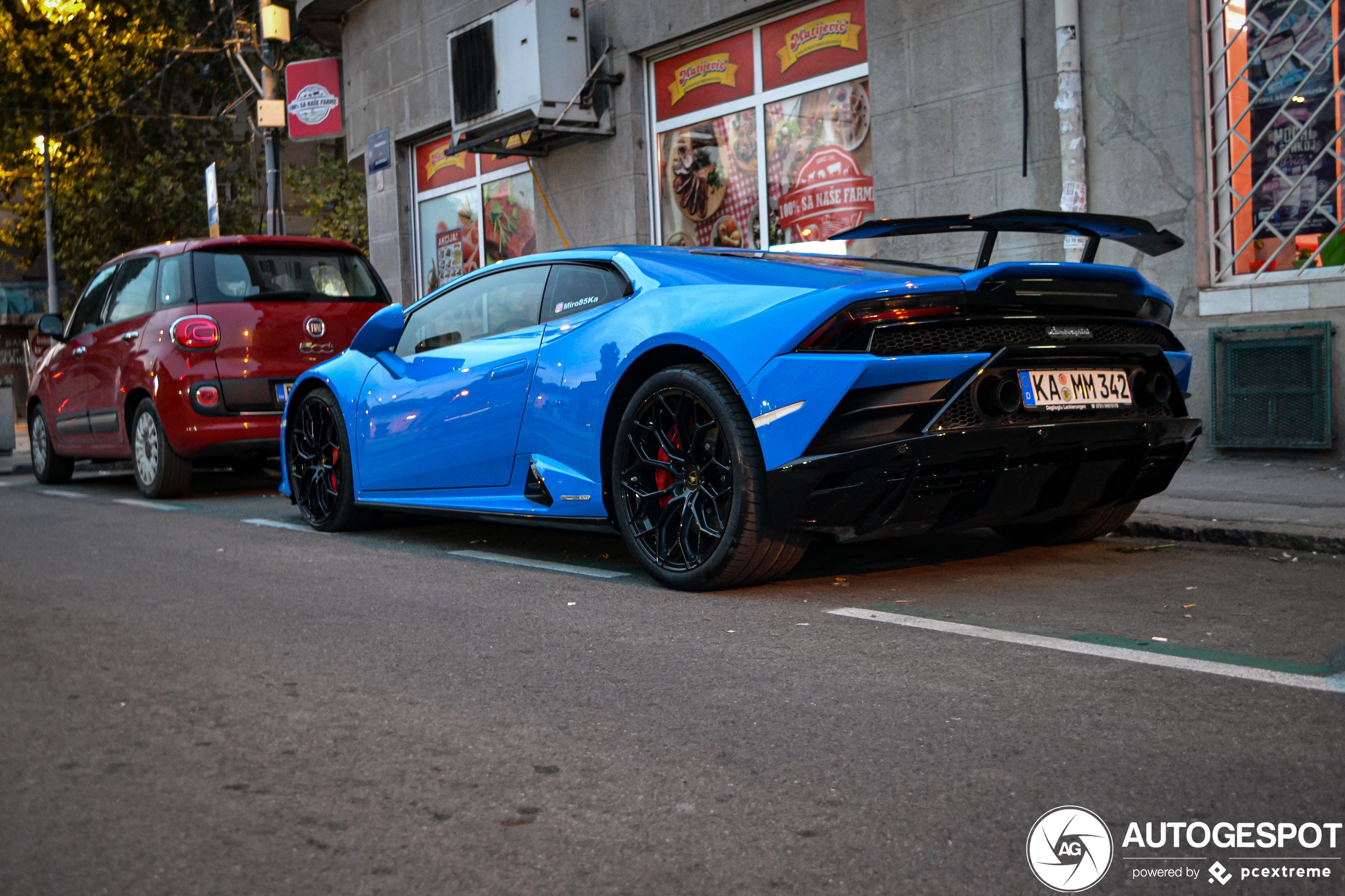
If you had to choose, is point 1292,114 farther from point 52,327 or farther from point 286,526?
point 52,327

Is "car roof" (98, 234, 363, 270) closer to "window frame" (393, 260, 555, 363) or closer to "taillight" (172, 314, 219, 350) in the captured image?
"taillight" (172, 314, 219, 350)

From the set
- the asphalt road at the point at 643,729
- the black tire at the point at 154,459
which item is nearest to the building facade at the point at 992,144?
the asphalt road at the point at 643,729

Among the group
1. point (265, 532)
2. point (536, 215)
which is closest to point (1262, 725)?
point (265, 532)

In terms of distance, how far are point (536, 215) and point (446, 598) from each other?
33.4ft

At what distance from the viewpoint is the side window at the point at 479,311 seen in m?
5.75

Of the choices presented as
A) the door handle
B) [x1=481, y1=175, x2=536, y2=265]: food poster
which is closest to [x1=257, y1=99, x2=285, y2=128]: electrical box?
[x1=481, y1=175, x2=536, y2=265]: food poster

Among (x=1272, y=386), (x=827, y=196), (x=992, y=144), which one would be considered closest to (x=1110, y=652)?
(x=1272, y=386)

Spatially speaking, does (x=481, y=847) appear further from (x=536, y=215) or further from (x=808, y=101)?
(x=536, y=215)

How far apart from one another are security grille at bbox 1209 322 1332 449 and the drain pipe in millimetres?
1187

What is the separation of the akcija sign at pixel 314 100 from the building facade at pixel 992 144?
1.53 meters

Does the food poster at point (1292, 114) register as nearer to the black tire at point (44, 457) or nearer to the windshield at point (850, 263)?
the windshield at point (850, 263)

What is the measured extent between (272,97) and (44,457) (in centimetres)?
589

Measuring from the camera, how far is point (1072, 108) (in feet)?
29.1

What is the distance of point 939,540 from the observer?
6.01 metres
